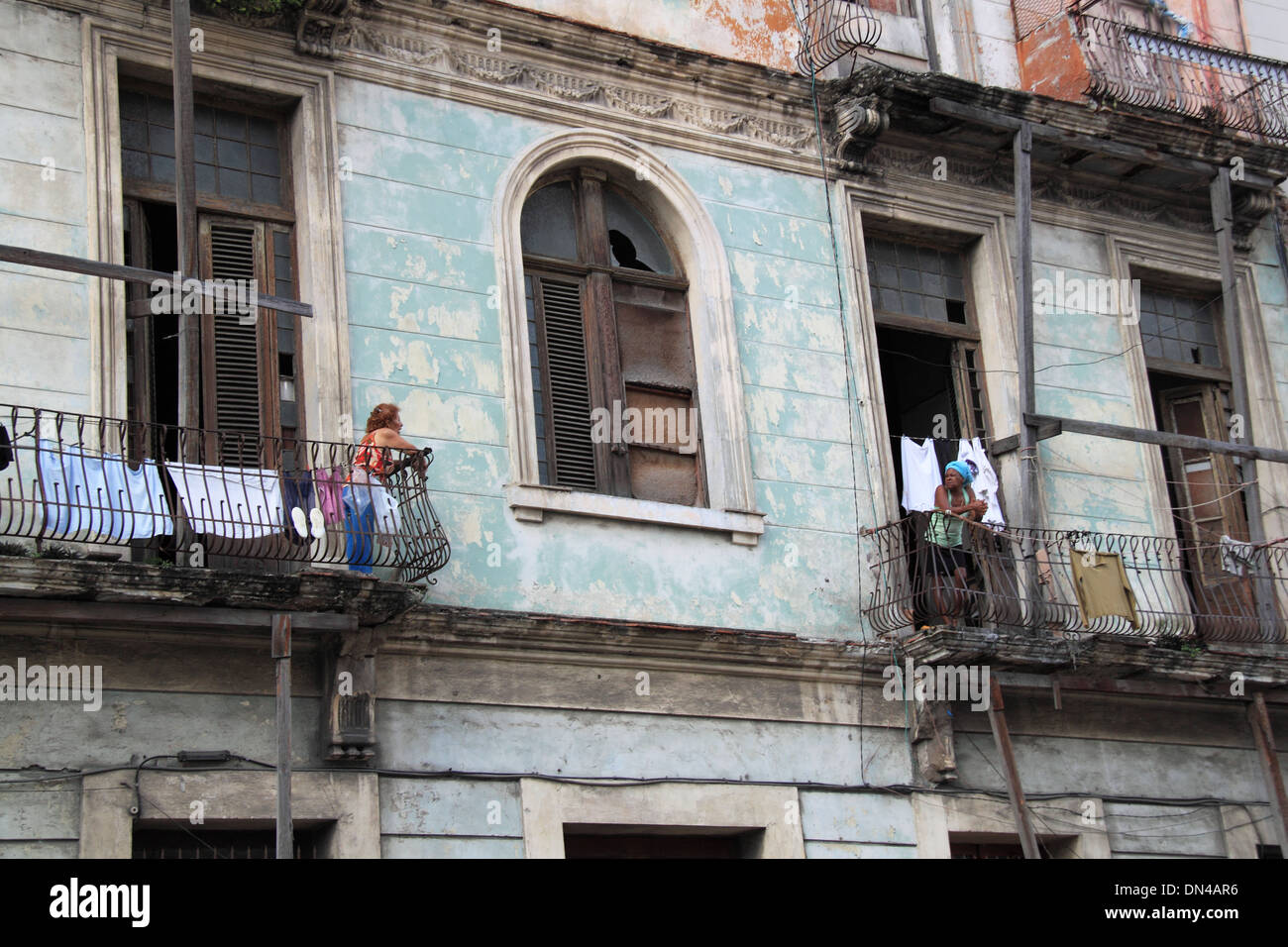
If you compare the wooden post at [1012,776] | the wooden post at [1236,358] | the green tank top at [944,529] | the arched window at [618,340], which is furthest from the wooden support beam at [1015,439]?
the arched window at [618,340]

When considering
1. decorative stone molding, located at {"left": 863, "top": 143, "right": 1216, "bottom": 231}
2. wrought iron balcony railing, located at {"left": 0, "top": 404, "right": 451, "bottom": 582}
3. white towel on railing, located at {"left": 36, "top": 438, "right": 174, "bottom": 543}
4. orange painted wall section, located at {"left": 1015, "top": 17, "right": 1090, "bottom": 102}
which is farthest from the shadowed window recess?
orange painted wall section, located at {"left": 1015, "top": 17, "right": 1090, "bottom": 102}

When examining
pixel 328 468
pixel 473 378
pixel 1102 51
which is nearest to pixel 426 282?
pixel 473 378

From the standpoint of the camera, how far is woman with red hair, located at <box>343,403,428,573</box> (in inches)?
457

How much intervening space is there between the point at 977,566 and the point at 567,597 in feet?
11.2

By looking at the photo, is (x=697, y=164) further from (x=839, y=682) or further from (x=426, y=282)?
(x=839, y=682)

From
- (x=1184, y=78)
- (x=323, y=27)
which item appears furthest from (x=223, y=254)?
(x=1184, y=78)

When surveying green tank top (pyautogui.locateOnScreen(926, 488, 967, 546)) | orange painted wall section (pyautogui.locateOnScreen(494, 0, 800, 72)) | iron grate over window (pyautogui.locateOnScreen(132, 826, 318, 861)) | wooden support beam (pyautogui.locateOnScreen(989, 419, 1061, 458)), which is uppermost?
orange painted wall section (pyautogui.locateOnScreen(494, 0, 800, 72))

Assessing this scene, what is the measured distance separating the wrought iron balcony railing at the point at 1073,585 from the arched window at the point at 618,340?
124 cm

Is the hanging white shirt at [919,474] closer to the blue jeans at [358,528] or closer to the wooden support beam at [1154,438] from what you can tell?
the wooden support beam at [1154,438]

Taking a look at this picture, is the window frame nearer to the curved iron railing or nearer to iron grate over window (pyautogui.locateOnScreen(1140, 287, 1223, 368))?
the curved iron railing

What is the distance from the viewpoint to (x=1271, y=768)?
14.4 metres

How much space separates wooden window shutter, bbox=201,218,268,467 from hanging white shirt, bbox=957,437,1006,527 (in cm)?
552

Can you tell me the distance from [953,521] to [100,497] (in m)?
6.31

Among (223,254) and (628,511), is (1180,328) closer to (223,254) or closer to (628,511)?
(628,511)
